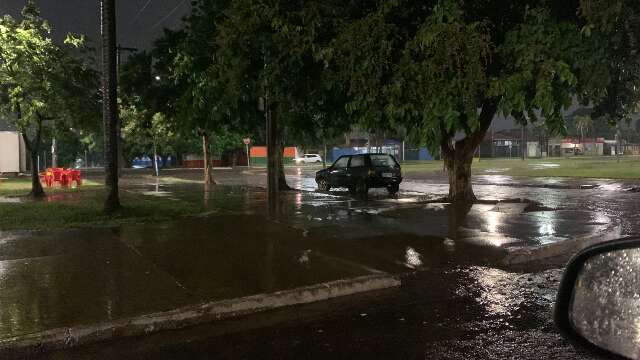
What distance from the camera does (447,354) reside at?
513 centimetres

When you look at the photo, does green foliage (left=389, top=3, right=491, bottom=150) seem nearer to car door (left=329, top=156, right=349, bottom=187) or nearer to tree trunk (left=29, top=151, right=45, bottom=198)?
car door (left=329, top=156, right=349, bottom=187)

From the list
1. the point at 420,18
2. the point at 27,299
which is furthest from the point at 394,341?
the point at 420,18

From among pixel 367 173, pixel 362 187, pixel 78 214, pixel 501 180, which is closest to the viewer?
pixel 78 214

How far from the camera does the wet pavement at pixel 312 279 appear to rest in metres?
5.53

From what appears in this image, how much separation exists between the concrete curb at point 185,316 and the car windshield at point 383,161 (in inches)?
614

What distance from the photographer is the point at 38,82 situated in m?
19.2

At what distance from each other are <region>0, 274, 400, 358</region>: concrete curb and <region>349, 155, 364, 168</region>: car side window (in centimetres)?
1581

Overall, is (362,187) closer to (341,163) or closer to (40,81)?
(341,163)

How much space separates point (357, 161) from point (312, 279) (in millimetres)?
16490

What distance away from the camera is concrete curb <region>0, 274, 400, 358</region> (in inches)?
213

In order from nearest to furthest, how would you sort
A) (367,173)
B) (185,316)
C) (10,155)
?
(185,316) < (367,173) < (10,155)

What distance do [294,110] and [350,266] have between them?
416 inches

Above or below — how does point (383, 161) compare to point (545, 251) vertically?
above

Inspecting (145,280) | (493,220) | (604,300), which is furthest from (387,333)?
(493,220)
